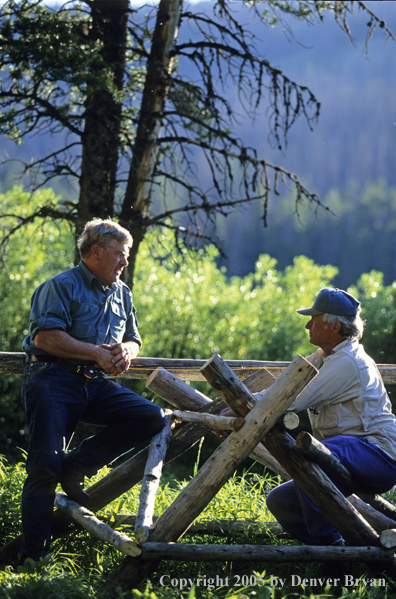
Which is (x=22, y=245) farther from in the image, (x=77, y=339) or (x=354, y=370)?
(x=354, y=370)

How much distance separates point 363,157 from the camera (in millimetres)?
40969

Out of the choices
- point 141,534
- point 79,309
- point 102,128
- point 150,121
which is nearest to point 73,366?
point 79,309

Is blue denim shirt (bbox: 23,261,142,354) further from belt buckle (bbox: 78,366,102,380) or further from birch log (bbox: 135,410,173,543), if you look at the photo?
birch log (bbox: 135,410,173,543)

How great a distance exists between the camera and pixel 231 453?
10.4 ft

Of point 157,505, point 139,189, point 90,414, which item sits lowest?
point 157,505

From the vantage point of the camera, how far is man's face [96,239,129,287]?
3840 mm

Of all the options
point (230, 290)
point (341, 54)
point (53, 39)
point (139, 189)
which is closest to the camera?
point (53, 39)

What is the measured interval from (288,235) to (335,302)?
36.6m

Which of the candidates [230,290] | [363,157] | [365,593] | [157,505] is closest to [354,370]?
[365,593]

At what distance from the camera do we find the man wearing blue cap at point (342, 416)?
3286mm

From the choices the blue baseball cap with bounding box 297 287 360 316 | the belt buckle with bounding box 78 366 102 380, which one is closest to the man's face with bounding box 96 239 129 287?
the belt buckle with bounding box 78 366 102 380

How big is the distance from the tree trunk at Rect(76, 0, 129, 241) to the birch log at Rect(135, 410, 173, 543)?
2.98 meters

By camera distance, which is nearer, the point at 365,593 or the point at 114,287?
the point at 365,593

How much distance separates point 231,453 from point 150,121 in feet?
14.1
